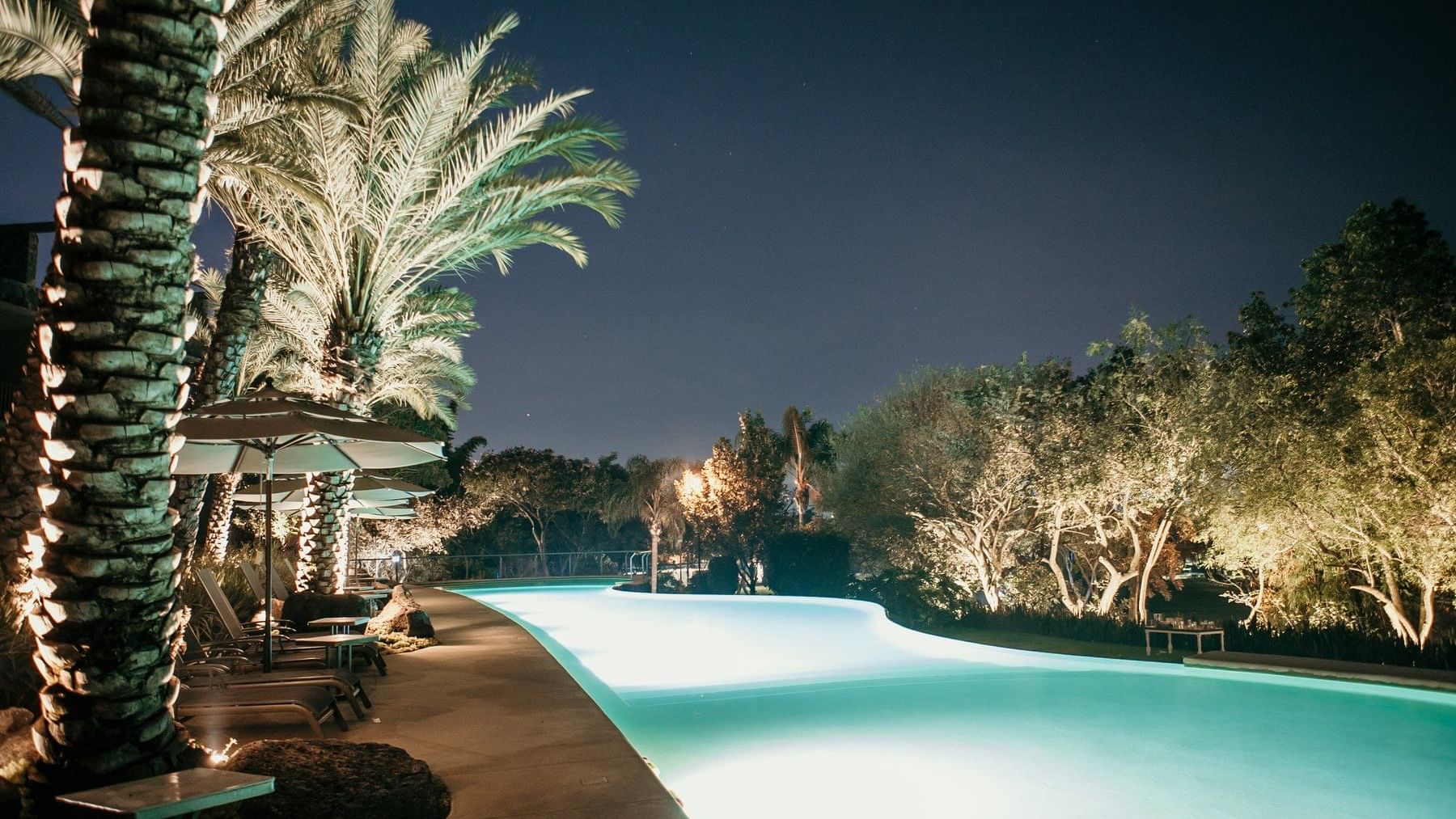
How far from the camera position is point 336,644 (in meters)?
8.33

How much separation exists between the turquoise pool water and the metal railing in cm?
1970

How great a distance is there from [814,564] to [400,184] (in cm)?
1828

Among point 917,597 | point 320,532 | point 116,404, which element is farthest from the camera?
point 917,597

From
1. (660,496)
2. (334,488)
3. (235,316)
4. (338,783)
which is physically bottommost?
(338,783)

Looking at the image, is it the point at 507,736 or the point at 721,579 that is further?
the point at 721,579

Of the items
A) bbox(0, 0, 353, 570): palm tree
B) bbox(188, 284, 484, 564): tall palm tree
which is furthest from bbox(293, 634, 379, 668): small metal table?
bbox(188, 284, 484, 564): tall palm tree

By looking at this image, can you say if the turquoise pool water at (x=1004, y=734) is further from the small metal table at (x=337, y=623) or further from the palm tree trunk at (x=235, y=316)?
the palm tree trunk at (x=235, y=316)

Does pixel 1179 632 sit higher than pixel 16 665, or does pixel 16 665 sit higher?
pixel 16 665

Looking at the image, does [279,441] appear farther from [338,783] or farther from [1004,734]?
[1004,734]

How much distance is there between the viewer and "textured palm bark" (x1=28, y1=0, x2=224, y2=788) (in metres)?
3.90

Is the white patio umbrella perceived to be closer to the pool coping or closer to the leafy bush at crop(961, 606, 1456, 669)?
the pool coping

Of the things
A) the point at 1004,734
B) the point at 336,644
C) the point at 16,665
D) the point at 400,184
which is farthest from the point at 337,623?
the point at 1004,734

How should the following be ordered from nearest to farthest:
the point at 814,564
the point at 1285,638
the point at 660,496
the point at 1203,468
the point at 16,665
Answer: the point at 16,665 → the point at 1285,638 → the point at 1203,468 → the point at 814,564 → the point at 660,496

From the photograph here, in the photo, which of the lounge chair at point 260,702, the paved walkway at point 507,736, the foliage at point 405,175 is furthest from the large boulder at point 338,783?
the foliage at point 405,175
